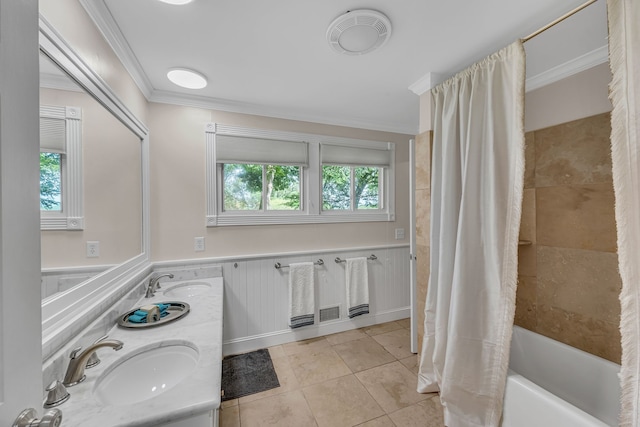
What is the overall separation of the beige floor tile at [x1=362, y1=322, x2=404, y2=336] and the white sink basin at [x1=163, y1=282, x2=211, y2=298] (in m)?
1.77

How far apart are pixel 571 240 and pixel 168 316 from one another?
2.61m

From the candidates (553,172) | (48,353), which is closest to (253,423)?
(48,353)

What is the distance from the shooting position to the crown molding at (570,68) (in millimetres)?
1540

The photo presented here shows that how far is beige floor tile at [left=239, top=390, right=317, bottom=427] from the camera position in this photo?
1.61m

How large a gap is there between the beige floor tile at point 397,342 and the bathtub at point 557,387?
851 millimetres

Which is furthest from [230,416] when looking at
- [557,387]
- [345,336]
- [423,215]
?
[557,387]

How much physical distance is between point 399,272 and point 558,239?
1.57 metres

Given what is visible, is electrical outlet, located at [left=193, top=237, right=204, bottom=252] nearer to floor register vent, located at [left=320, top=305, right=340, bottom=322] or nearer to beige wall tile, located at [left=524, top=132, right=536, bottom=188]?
floor register vent, located at [left=320, top=305, right=340, bottom=322]

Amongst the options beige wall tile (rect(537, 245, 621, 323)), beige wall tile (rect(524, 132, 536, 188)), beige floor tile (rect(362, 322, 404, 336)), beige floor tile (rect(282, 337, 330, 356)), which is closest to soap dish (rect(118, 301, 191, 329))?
beige floor tile (rect(282, 337, 330, 356))

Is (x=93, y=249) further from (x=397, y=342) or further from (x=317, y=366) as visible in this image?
(x=397, y=342)

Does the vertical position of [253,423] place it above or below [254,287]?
below

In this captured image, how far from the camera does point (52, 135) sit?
951 millimetres

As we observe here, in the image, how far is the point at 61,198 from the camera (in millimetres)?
994

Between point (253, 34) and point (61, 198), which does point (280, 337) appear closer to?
point (61, 198)
